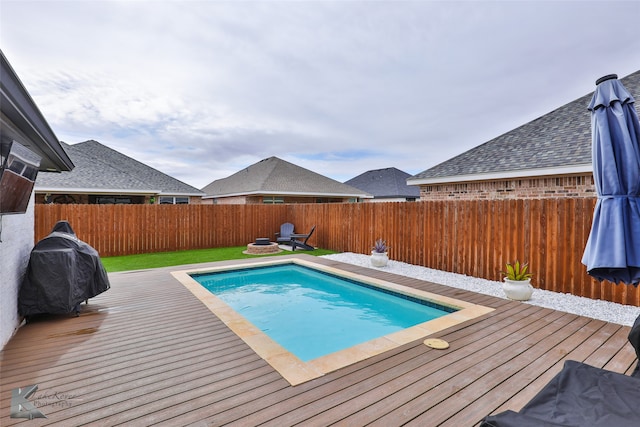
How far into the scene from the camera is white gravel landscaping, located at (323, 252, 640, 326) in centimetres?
418

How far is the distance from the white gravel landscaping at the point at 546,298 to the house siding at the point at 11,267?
6.52 m

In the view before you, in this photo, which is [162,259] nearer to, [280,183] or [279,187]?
[279,187]

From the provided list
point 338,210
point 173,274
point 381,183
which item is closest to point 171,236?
point 173,274

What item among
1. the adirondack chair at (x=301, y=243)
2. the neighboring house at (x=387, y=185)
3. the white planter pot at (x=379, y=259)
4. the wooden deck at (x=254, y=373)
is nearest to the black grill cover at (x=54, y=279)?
the wooden deck at (x=254, y=373)

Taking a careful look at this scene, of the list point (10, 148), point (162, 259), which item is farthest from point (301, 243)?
point (10, 148)

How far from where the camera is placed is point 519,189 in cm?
795

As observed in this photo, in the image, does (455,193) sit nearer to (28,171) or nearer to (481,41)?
(481,41)

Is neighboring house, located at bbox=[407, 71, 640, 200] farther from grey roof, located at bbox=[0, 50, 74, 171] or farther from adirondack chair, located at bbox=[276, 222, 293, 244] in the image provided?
grey roof, located at bbox=[0, 50, 74, 171]

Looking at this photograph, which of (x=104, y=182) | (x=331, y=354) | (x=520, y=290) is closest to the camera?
(x=331, y=354)

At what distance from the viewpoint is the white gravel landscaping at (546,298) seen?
418 centimetres

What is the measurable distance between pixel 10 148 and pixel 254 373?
2.67 metres

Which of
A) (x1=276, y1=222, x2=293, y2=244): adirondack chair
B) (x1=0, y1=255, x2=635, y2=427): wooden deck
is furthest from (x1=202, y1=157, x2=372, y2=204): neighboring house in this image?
(x1=0, y1=255, x2=635, y2=427): wooden deck

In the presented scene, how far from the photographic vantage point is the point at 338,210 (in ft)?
36.0

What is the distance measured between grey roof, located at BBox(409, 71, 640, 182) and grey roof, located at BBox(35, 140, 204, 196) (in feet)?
43.7
